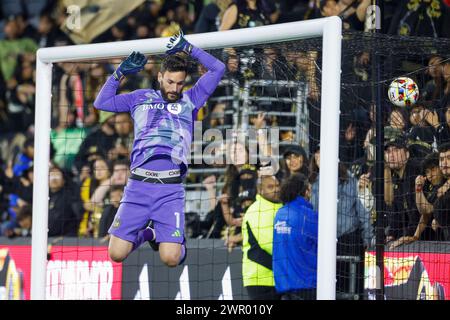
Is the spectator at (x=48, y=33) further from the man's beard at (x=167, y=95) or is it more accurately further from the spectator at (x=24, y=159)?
the man's beard at (x=167, y=95)

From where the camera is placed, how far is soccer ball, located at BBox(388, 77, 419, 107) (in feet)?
24.0

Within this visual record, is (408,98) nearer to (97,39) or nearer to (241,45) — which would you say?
(241,45)

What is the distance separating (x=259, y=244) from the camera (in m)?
8.40

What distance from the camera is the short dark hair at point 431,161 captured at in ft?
25.2

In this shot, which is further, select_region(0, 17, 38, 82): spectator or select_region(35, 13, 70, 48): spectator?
select_region(0, 17, 38, 82): spectator

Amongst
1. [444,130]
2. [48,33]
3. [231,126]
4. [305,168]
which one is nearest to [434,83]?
[444,130]

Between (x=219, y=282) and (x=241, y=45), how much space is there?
2.78m

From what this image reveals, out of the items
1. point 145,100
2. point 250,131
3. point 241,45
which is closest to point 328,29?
point 241,45

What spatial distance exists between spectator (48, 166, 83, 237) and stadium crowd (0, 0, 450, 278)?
2 cm

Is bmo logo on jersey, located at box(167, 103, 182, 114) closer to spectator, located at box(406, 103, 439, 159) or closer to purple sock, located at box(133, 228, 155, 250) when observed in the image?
purple sock, located at box(133, 228, 155, 250)

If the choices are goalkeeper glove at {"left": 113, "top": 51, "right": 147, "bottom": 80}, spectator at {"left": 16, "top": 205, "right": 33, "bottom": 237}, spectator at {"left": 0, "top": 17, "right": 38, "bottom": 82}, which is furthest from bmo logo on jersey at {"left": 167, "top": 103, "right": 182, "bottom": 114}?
spectator at {"left": 0, "top": 17, "right": 38, "bottom": 82}

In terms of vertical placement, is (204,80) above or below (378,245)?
above

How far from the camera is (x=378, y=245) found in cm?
735
